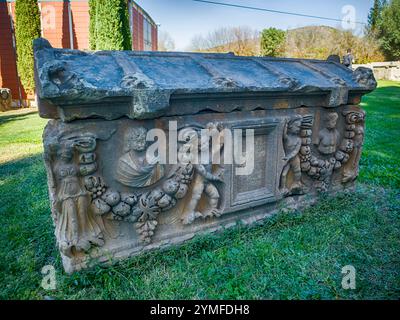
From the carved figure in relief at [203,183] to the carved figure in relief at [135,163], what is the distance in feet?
1.10

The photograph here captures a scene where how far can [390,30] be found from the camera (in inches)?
781

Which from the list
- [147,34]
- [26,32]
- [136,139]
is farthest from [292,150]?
[147,34]

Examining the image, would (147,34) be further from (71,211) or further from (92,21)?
(71,211)

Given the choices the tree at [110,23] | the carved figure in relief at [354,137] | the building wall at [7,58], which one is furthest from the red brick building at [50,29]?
the carved figure in relief at [354,137]

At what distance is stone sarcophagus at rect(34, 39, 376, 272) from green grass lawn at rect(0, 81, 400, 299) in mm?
152

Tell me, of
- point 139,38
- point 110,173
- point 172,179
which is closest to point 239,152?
point 172,179

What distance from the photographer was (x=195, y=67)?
2541mm

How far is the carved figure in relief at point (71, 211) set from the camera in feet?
6.52

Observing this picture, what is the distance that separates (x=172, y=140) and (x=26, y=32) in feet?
38.8

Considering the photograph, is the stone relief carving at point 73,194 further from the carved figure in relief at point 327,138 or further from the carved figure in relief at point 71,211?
the carved figure in relief at point 327,138

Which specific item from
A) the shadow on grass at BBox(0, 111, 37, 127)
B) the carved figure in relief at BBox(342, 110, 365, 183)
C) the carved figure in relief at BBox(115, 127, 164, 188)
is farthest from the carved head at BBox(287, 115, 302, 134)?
the shadow on grass at BBox(0, 111, 37, 127)
